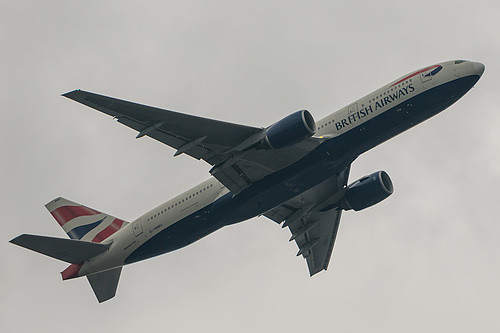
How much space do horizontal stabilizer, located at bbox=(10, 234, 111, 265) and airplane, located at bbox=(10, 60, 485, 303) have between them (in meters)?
0.06

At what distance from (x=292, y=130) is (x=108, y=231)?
54.9 feet

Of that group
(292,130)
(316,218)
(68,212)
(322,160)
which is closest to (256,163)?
(322,160)

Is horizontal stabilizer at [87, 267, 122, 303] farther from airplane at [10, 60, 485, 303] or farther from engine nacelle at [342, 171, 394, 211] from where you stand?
engine nacelle at [342, 171, 394, 211]

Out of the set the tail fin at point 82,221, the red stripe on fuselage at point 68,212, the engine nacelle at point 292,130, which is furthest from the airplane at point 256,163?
the red stripe on fuselage at point 68,212

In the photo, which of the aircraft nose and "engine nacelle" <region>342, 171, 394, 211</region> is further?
"engine nacelle" <region>342, 171, 394, 211</region>

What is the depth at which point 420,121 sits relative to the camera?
41000mm

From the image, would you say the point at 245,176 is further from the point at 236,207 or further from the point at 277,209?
the point at 277,209

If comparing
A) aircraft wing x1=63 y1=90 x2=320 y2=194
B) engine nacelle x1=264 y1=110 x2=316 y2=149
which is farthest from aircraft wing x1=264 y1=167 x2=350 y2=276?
engine nacelle x1=264 y1=110 x2=316 y2=149

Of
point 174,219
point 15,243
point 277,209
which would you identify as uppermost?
point 15,243

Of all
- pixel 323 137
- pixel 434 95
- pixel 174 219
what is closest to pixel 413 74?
pixel 434 95

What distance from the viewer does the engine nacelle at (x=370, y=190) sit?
152 ft

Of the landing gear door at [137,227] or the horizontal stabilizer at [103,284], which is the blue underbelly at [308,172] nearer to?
the landing gear door at [137,227]

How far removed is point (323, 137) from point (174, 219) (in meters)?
10.5

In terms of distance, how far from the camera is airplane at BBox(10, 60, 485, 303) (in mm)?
38969
